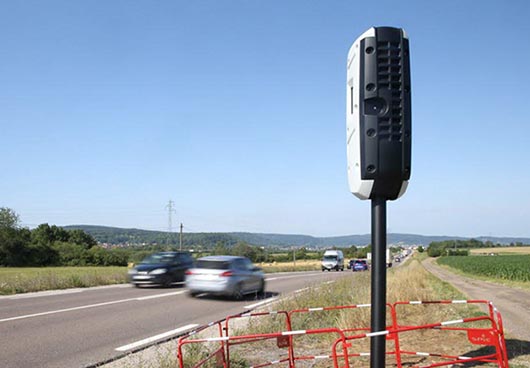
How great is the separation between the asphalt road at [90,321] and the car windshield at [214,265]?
3.68ft

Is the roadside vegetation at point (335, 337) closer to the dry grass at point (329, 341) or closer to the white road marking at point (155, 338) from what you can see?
the dry grass at point (329, 341)

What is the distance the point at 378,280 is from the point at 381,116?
1.18 metres

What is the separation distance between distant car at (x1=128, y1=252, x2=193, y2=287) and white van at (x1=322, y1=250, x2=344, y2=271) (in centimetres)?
3527

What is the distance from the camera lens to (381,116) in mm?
3615

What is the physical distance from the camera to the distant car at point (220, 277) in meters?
17.3

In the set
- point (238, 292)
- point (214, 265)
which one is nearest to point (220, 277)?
point (214, 265)

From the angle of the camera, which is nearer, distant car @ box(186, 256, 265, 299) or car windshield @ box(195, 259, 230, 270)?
distant car @ box(186, 256, 265, 299)

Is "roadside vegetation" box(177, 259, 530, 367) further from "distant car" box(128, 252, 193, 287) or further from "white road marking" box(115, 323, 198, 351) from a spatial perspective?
"distant car" box(128, 252, 193, 287)

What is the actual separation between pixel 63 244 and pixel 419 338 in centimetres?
9316

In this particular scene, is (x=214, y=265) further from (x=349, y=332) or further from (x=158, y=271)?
(x=349, y=332)

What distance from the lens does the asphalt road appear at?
8.34 m

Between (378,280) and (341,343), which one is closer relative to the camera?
(378,280)

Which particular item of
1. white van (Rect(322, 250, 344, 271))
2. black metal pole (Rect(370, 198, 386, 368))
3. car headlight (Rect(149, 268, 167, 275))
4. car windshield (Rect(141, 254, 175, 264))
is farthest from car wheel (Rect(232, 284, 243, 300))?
white van (Rect(322, 250, 344, 271))

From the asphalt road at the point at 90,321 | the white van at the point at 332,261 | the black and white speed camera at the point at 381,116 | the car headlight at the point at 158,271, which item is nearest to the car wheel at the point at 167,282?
the car headlight at the point at 158,271
